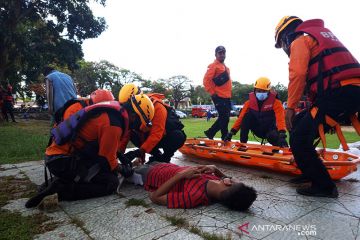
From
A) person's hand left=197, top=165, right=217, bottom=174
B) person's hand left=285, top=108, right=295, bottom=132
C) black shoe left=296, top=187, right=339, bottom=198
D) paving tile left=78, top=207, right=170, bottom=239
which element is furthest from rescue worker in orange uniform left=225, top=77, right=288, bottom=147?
paving tile left=78, top=207, right=170, bottom=239

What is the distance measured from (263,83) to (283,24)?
2.13m

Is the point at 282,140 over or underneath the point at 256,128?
underneath

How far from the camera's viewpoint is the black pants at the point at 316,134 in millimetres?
3098

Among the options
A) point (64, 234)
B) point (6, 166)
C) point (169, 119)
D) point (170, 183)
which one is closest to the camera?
point (64, 234)

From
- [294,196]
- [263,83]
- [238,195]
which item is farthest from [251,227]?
[263,83]

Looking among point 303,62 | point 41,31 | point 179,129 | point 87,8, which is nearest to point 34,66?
point 41,31

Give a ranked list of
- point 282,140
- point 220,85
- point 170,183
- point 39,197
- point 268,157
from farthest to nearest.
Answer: point 220,85, point 282,140, point 268,157, point 39,197, point 170,183

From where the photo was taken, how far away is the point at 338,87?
122 inches

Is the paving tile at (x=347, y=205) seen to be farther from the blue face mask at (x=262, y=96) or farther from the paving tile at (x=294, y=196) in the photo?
the blue face mask at (x=262, y=96)

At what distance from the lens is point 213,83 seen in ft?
22.3

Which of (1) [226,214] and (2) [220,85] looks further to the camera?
(2) [220,85]

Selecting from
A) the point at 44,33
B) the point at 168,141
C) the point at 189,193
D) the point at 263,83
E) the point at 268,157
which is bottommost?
the point at 189,193

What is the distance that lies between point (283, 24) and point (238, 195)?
216 centimetres

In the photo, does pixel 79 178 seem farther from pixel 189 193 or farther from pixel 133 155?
pixel 189 193
